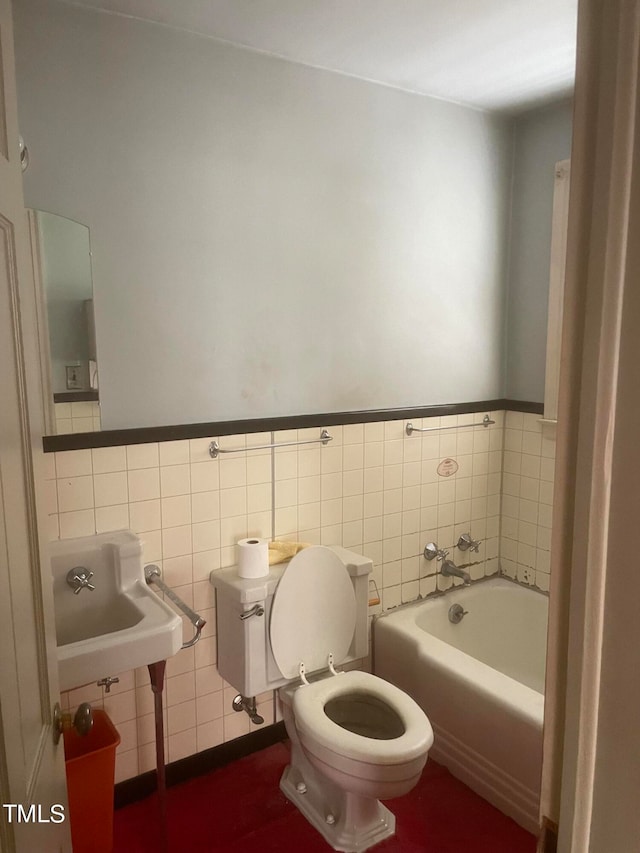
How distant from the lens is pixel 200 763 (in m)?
2.22

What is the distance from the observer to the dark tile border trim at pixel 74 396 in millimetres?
1815

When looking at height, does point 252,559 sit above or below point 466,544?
above

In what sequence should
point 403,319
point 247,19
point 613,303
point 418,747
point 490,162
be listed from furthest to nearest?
point 490,162 < point 403,319 < point 247,19 < point 418,747 < point 613,303

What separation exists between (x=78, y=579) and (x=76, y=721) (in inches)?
34.6

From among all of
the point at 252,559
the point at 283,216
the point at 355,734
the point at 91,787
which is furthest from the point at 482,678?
the point at 283,216

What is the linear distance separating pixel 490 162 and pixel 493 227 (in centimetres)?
28

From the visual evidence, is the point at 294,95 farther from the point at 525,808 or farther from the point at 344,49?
the point at 525,808

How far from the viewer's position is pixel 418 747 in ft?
5.74

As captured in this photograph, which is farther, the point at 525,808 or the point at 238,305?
the point at 238,305

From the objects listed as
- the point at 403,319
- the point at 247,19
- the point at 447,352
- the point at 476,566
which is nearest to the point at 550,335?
the point at 447,352

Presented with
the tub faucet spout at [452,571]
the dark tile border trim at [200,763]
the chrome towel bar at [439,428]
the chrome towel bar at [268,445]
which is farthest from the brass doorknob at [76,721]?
the tub faucet spout at [452,571]

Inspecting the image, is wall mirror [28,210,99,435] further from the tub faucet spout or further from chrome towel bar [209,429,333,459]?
the tub faucet spout

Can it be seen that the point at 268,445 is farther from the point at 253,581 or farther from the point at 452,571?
the point at 452,571

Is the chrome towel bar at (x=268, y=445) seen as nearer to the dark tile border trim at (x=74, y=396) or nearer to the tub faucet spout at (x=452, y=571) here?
the dark tile border trim at (x=74, y=396)
